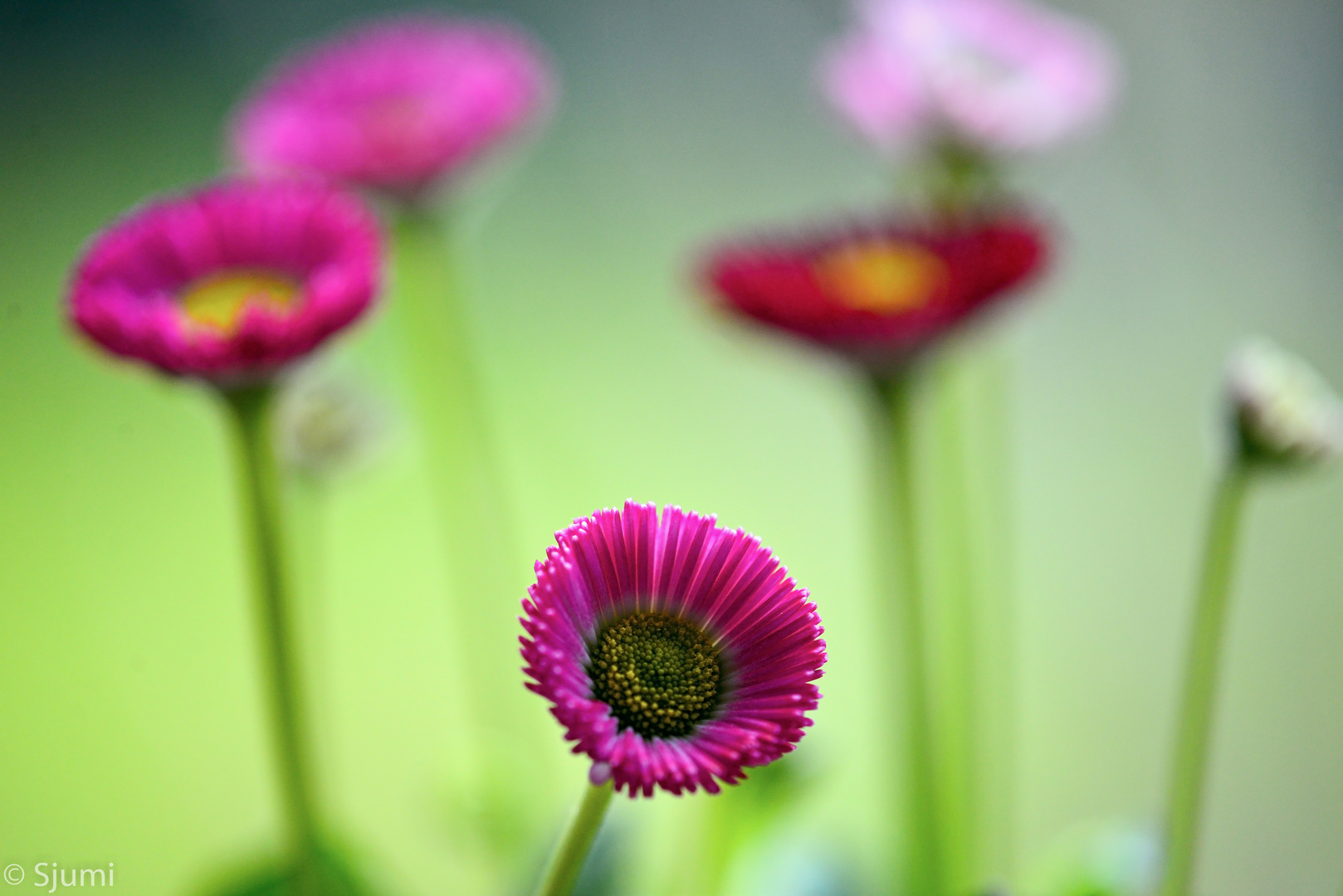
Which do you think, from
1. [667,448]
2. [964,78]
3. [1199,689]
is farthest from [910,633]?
[667,448]

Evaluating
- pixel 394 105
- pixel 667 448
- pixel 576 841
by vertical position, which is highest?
pixel 667 448

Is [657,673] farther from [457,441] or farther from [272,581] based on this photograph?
[457,441]

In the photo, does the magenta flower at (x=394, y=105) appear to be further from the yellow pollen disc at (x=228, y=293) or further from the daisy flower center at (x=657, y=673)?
the daisy flower center at (x=657, y=673)

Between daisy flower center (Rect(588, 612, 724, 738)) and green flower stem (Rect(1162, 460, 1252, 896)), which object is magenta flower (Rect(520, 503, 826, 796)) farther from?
green flower stem (Rect(1162, 460, 1252, 896))

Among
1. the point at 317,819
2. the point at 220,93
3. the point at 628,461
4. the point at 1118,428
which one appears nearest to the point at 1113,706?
the point at 1118,428

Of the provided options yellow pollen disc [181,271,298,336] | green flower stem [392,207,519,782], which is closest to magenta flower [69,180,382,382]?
yellow pollen disc [181,271,298,336]

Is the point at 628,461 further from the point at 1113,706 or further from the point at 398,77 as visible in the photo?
the point at 398,77

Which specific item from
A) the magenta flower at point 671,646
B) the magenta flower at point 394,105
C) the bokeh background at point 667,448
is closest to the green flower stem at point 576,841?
the magenta flower at point 671,646
